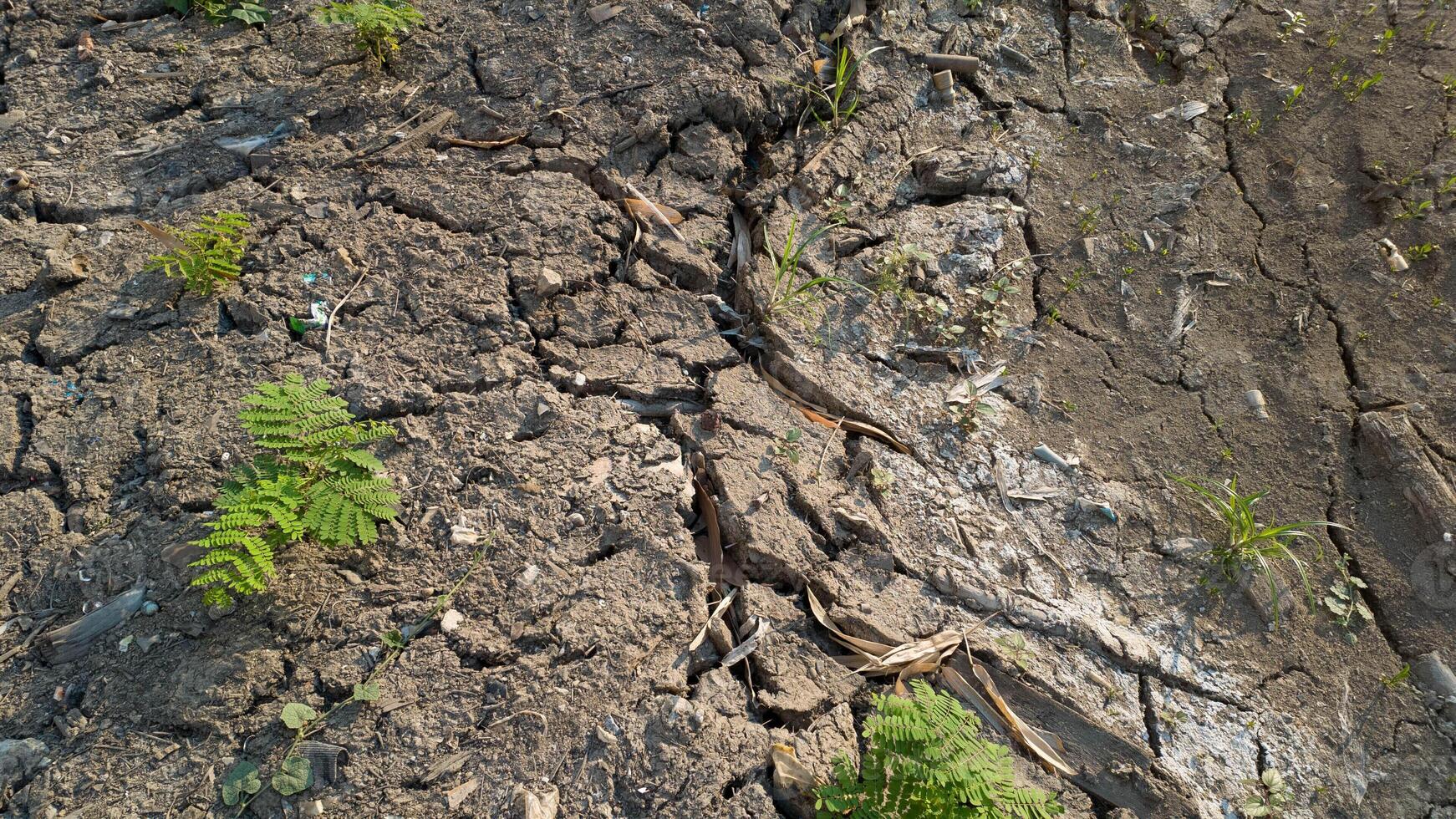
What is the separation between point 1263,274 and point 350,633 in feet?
12.1

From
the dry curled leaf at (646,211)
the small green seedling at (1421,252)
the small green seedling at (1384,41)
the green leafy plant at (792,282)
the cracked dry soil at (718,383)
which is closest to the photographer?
the cracked dry soil at (718,383)

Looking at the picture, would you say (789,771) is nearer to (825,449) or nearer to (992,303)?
(825,449)

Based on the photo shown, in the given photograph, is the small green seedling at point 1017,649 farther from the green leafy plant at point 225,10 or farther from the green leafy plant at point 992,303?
the green leafy plant at point 225,10

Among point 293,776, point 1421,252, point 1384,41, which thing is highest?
point 1384,41

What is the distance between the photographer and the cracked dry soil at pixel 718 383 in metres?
2.34

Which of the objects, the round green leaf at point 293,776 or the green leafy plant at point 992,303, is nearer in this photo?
the round green leaf at point 293,776

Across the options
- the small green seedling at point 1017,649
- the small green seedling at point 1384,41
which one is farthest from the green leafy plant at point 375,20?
the small green seedling at point 1384,41

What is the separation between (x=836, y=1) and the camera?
383 centimetres

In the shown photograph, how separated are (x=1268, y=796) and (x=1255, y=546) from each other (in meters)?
0.80

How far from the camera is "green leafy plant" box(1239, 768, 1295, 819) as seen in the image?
7.99 ft

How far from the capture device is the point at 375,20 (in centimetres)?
323

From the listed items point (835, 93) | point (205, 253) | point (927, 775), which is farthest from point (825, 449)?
point (205, 253)

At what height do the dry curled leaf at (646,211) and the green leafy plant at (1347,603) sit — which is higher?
the dry curled leaf at (646,211)

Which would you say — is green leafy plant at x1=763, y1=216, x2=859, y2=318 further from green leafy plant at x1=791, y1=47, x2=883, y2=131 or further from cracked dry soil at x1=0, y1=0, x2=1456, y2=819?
green leafy plant at x1=791, y1=47, x2=883, y2=131
